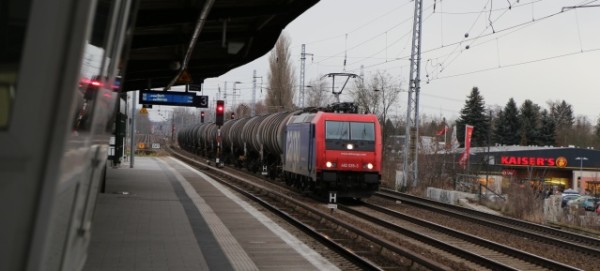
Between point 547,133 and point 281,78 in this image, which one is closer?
point 281,78

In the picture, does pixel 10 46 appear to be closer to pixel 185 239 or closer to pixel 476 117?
pixel 185 239

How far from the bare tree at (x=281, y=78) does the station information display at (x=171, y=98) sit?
37.4 meters

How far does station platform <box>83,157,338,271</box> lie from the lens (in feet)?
25.8

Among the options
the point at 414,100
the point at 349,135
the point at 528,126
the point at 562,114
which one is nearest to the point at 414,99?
the point at 414,100

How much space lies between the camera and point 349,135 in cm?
1944

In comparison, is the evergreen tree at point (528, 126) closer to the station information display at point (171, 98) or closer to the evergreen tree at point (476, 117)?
the evergreen tree at point (476, 117)

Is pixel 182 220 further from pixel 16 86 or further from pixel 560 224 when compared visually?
pixel 560 224

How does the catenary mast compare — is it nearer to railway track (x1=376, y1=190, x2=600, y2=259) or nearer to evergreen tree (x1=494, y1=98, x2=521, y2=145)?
railway track (x1=376, y1=190, x2=600, y2=259)

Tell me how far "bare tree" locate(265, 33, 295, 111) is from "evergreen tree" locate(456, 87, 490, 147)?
36768mm

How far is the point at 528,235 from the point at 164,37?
30.6ft

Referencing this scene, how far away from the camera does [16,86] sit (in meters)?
1.45

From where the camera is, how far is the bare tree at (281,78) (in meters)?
59.1

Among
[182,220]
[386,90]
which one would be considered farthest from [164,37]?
[386,90]

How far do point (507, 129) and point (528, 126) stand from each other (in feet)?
10.5
